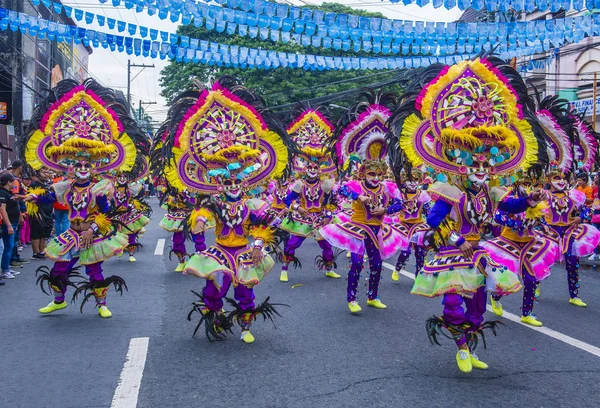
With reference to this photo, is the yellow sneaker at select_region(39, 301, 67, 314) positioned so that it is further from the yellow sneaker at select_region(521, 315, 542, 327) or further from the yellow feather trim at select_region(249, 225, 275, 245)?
the yellow sneaker at select_region(521, 315, 542, 327)

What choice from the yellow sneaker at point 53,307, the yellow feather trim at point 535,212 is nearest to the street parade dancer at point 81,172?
the yellow sneaker at point 53,307

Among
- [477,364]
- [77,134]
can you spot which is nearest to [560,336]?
[477,364]

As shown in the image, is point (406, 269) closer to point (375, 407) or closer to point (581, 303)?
point (581, 303)

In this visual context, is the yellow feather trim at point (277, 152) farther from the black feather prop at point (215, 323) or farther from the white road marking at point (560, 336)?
the white road marking at point (560, 336)

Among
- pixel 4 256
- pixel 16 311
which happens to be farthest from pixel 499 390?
pixel 4 256

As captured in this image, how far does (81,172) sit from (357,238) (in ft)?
11.3

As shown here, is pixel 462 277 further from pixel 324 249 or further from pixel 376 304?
pixel 324 249

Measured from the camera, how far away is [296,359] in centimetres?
548

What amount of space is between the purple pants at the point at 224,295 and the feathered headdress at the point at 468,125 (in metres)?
2.09

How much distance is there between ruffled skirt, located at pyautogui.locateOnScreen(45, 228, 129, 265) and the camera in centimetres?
689

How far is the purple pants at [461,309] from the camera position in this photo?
511 centimetres

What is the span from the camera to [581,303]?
8.14 meters

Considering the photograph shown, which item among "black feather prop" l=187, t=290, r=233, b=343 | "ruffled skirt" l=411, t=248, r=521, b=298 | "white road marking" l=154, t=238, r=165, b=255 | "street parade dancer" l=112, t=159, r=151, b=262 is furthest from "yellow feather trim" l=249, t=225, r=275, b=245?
"white road marking" l=154, t=238, r=165, b=255

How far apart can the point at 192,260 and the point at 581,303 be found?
5483 mm
